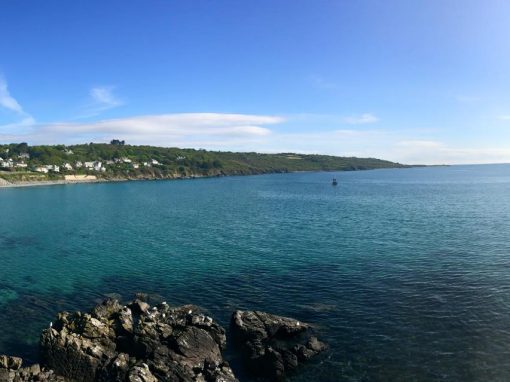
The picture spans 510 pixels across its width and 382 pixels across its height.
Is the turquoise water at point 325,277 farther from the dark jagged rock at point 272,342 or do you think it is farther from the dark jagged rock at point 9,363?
the dark jagged rock at point 9,363

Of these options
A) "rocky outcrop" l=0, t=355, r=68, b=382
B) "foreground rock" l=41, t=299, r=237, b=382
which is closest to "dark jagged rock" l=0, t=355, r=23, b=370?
"rocky outcrop" l=0, t=355, r=68, b=382

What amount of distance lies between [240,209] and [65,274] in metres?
71.0

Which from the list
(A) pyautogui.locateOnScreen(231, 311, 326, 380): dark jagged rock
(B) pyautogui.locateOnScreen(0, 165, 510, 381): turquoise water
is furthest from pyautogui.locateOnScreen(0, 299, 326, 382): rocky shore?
(B) pyautogui.locateOnScreen(0, 165, 510, 381): turquoise water

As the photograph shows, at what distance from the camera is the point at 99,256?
63.4 metres

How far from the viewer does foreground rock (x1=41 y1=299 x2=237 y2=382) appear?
27.5m

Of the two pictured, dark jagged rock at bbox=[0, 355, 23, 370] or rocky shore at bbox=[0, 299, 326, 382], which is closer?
rocky shore at bbox=[0, 299, 326, 382]

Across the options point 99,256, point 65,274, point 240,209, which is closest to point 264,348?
point 65,274

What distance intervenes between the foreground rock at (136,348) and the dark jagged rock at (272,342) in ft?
6.04


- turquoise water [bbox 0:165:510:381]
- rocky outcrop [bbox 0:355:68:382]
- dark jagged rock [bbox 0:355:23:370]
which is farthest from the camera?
turquoise water [bbox 0:165:510:381]

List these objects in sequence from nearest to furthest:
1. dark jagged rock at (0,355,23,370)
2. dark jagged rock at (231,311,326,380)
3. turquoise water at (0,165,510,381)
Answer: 1. dark jagged rock at (0,355,23,370)
2. dark jagged rock at (231,311,326,380)
3. turquoise water at (0,165,510,381)

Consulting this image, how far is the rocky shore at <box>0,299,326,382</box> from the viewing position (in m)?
27.5

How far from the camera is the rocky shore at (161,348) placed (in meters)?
27.5

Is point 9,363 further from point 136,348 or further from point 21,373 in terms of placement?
point 136,348

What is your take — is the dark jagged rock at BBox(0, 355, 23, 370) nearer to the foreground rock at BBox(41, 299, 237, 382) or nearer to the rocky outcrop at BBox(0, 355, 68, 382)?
the rocky outcrop at BBox(0, 355, 68, 382)
